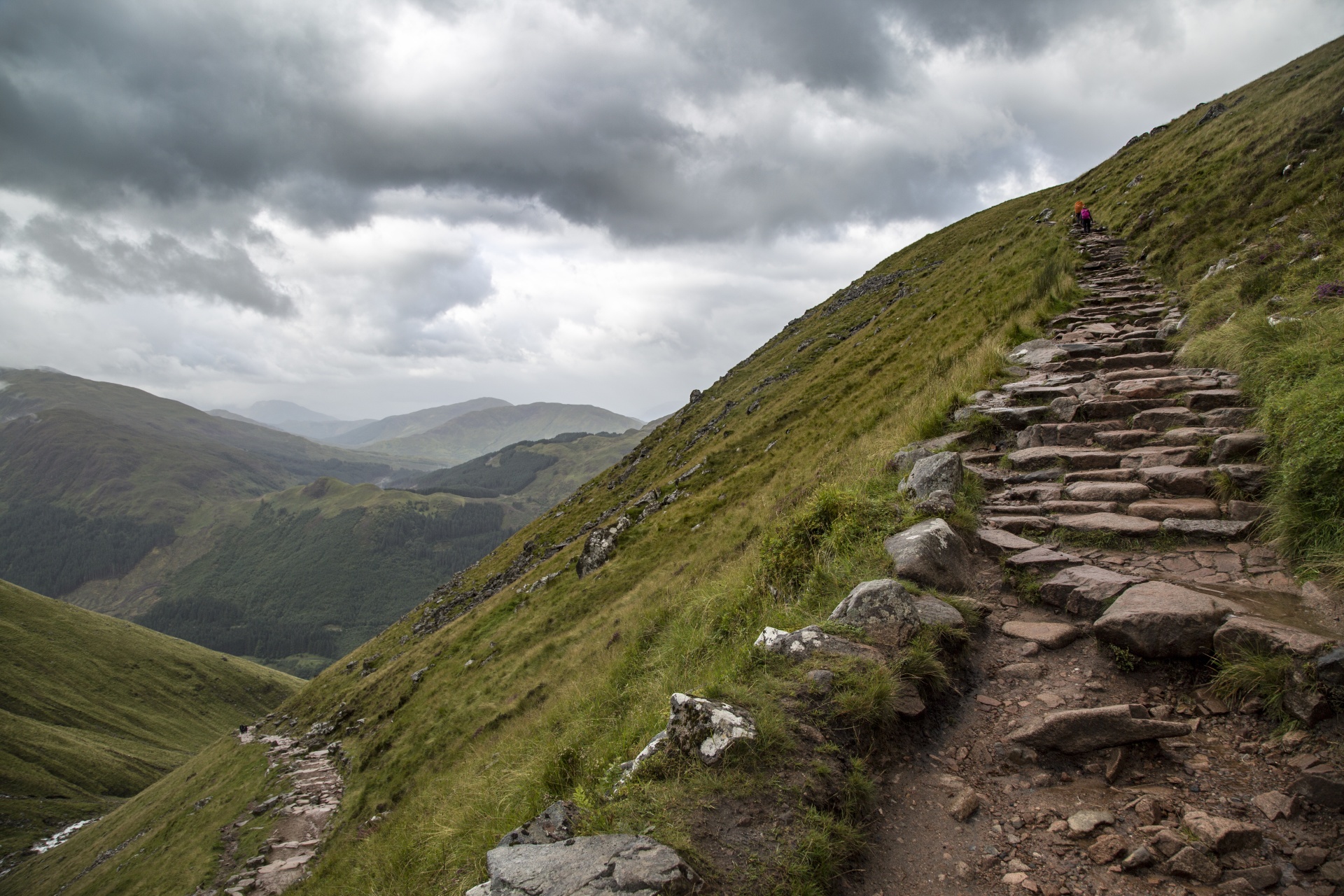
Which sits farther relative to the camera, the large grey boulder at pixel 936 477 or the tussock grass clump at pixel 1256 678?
the large grey boulder at pixel 936 477

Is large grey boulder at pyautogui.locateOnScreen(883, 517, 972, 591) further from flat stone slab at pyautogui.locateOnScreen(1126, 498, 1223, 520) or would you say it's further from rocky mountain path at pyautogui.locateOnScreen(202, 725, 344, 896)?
rocky mountain path at pyautogui.locateOnScreen(202, 725, 344, 896)

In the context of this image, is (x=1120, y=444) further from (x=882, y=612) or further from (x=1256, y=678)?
(x=882, y=612)

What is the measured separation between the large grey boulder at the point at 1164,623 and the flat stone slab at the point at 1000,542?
6.19ft

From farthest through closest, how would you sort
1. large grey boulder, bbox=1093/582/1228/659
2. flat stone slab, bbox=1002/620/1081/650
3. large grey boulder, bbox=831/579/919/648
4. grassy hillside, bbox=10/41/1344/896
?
large grey boulder, bbox=831/579/919/648 → flat stone slab, bbox=1002/620/1081/650 → grassy hillside, bbox=10/41/1344/896 → large grey boulder, bbox=1093/582/1228/659

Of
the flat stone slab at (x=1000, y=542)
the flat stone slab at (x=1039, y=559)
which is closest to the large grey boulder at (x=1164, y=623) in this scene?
the flat stone slab at (x=1039, y=559)

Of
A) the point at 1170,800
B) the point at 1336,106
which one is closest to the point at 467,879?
the point at 1170,800

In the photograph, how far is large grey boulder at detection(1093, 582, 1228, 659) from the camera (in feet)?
17.7

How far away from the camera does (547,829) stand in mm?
5555

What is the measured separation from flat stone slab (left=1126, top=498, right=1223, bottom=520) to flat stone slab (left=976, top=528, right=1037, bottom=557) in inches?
60.4

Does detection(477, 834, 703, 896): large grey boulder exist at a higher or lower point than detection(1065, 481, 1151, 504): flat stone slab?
lower

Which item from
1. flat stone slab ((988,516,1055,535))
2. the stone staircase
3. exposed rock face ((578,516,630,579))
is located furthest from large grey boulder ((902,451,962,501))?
exposed rock face ((578,516,630,579))

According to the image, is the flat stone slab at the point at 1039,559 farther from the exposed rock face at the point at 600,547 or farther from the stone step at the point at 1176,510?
the exposed rock face at the point at 600,547

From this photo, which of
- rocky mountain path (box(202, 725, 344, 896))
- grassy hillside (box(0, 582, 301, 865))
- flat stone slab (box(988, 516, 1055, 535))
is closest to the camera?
flat stone slab (box(988, 516, 1055, 535))

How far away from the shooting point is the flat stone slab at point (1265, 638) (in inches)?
183
